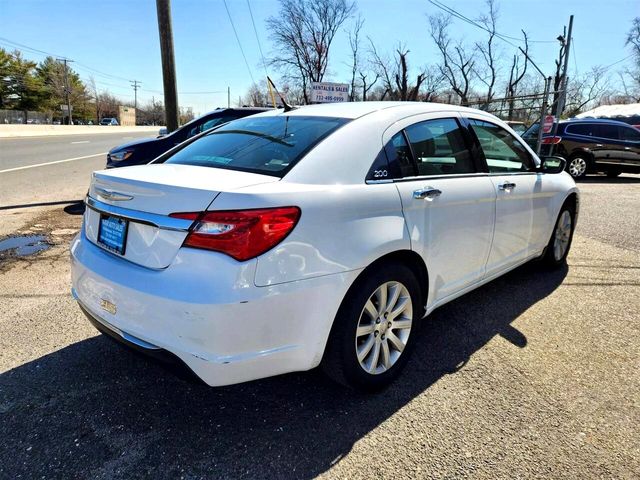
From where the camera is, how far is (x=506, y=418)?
2359 millimetres

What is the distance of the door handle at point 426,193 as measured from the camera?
2.56 m

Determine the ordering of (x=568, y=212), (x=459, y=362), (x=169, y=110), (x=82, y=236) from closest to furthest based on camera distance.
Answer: (x=82, y=236) → (x=459, y=362) → (x=568, y=212) → (x=169, y=110)

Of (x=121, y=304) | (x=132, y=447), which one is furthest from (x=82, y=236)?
(x=132, y=447)

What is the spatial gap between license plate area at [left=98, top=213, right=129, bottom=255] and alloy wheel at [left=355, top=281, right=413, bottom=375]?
125 cm

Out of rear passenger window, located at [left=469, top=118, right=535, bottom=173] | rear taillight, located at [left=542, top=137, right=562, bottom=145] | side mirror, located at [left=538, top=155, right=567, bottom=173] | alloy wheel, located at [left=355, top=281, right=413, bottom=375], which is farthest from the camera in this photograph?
rear taillight, located at [left=542, top=137, right=562, bottom=145]

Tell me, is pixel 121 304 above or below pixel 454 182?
below

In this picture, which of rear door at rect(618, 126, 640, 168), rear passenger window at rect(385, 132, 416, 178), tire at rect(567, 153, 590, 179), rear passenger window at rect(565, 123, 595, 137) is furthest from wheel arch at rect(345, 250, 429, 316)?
rear door at rect(618, 126, 640, 168)

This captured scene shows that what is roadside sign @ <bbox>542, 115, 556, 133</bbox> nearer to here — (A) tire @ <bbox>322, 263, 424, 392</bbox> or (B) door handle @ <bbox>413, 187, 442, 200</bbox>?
(B) door handle @ <bbox>413, 187, 442, 200</bbox>

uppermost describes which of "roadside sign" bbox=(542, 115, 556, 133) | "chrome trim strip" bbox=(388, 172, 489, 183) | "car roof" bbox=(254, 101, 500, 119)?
"roadside sign" bbox=(542, 115, 556, 133)

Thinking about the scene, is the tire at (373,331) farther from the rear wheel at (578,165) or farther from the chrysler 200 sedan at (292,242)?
the rear wheel at (578,165)

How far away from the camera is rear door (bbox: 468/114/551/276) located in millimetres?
3352

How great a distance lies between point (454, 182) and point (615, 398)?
62.3 inches

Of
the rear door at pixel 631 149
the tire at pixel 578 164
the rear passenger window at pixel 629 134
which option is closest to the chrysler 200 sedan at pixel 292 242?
the tire at pixel 578 164

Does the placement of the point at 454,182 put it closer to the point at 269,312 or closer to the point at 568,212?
the point at 269,312
